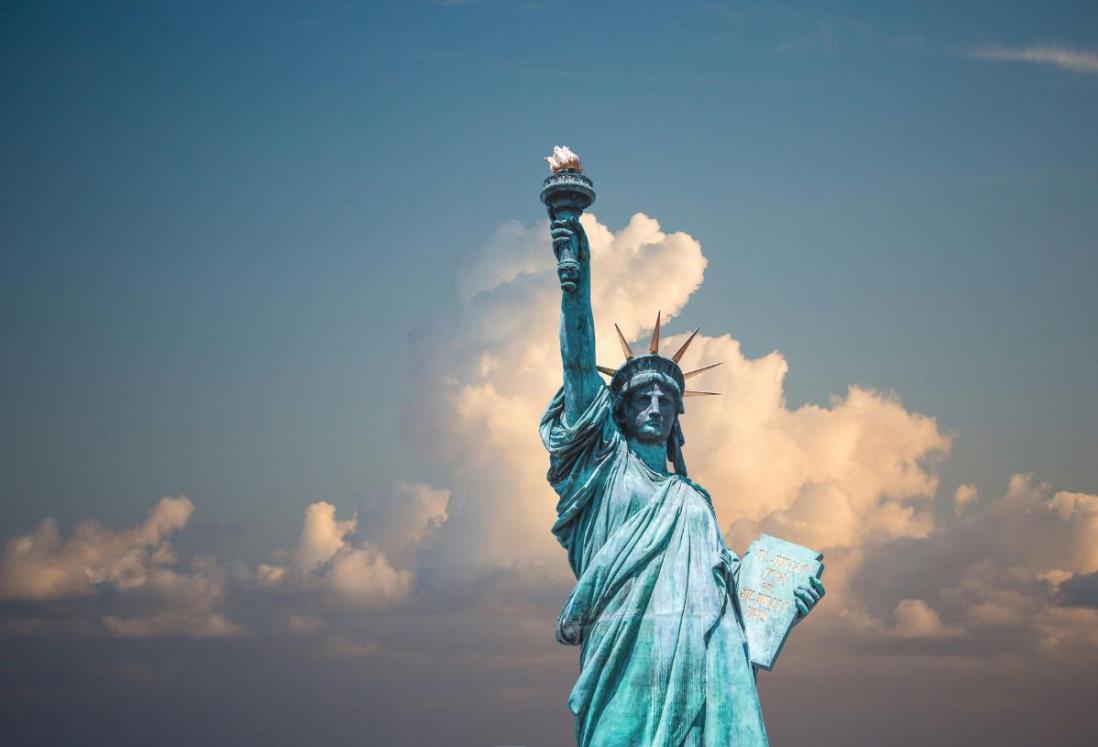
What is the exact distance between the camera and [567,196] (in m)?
16.8

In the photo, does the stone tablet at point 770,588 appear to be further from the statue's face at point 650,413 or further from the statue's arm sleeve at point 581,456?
the statue's arm sleeve at point 581,456

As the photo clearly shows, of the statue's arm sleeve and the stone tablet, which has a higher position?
the statue's arm sleeve

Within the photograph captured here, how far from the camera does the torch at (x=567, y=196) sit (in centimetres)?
1667

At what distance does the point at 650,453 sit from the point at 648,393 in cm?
77

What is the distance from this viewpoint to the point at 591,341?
17031 millimetres

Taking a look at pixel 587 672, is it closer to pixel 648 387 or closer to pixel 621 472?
pixel 621 472

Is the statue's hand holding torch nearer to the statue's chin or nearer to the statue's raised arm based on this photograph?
the statue's raised arm

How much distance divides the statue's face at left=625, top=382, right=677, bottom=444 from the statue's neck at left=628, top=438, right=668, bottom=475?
0.20 ft

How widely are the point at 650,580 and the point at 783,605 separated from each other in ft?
6.33

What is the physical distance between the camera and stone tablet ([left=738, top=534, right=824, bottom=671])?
16.8 m

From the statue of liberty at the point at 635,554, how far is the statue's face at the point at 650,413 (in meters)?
0.02

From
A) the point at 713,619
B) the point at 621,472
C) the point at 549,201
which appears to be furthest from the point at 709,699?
the point at 549,201

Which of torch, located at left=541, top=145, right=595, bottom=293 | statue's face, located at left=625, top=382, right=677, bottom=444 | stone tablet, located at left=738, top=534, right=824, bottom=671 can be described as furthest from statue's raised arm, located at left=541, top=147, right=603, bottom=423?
stone tablet, located at left=738, top=534, right=824, bottom=671

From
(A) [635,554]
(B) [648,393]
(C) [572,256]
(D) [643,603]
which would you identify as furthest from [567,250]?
(D) [643,603]
